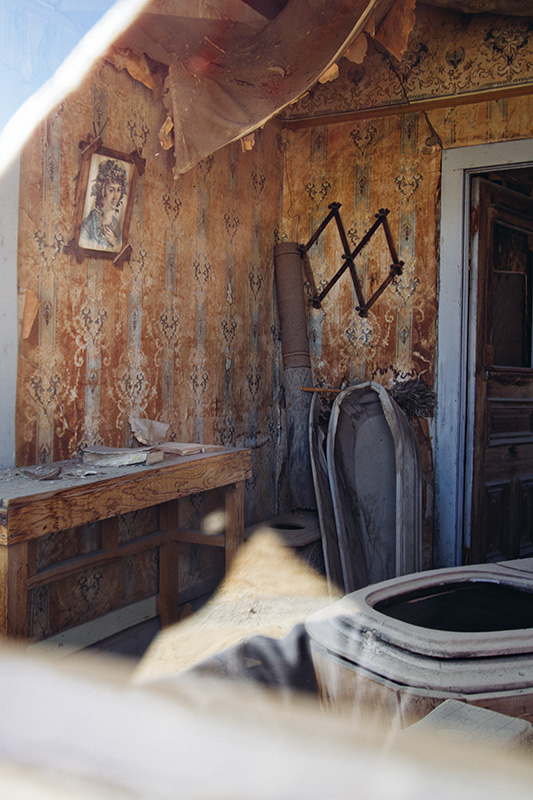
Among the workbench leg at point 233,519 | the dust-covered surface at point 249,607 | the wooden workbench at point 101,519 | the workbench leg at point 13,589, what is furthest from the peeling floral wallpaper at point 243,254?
the workbench leg at point 13,589

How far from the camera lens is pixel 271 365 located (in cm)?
495

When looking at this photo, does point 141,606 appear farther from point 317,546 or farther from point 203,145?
point 203,145

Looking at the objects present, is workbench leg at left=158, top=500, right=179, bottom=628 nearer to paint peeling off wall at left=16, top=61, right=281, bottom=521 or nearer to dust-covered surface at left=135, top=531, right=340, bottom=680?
dust-covered surface at left=135, top=531, right=340, bottom=680

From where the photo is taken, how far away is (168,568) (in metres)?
3.73

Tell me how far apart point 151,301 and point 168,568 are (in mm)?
1587

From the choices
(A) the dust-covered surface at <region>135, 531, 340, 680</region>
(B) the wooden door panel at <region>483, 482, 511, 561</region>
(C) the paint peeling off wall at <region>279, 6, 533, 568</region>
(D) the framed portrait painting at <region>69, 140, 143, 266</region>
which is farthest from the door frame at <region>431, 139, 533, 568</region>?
(D) the framed portrait painting at <region>69, 140, 143, 266</region>

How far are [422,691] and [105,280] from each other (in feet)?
8.27

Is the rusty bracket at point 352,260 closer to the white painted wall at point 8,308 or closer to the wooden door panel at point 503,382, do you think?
the wooden door panel at point 503,382

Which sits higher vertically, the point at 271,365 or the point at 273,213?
the point at 273,213

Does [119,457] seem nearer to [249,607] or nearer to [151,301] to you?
[151,301]

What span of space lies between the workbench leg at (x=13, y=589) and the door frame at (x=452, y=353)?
10.2 feet

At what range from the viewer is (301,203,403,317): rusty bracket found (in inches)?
184

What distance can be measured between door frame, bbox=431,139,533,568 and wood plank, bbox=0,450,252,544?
5.47ft

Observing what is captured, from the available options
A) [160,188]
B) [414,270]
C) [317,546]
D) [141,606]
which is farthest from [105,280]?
[414,270]
